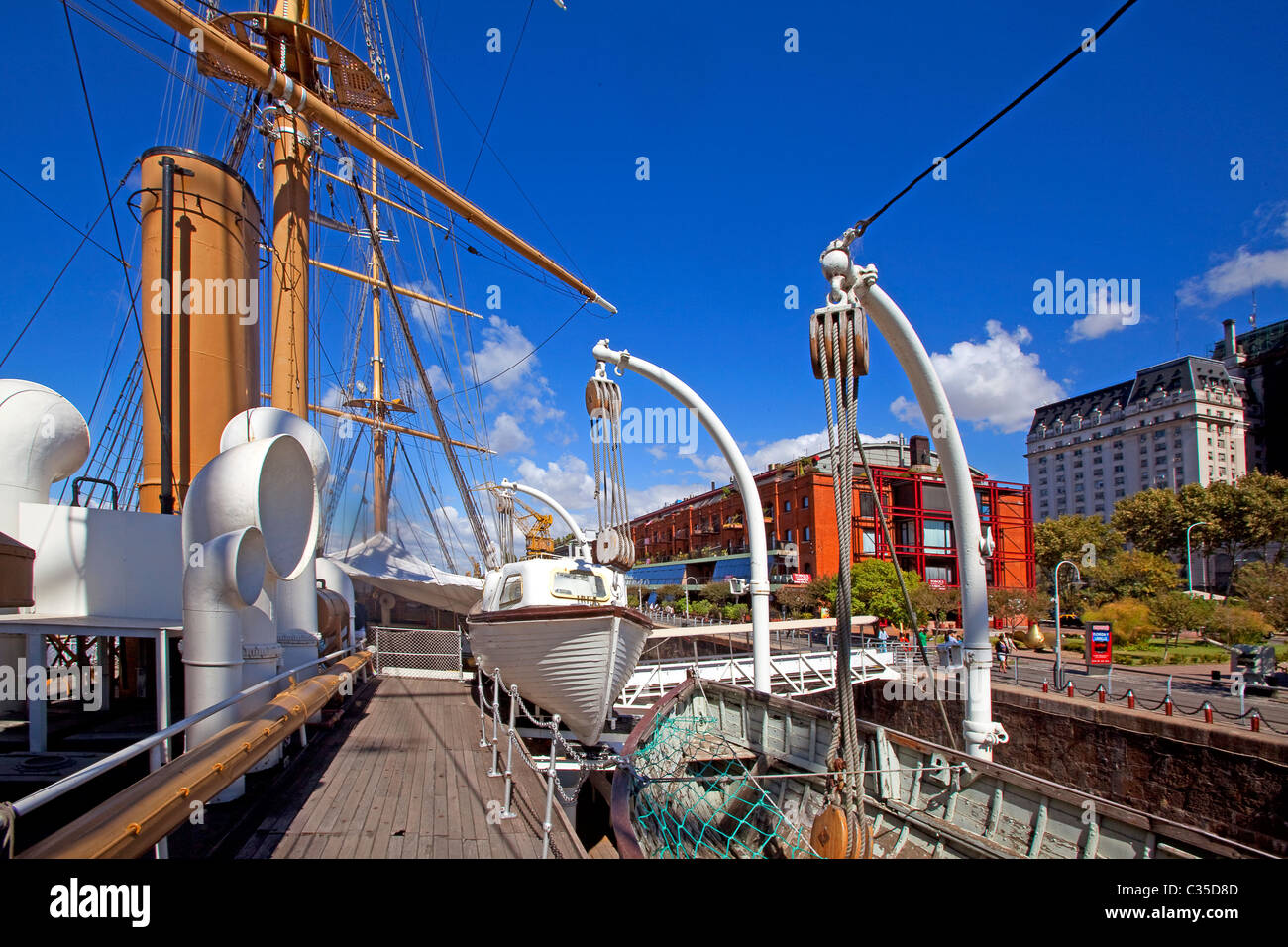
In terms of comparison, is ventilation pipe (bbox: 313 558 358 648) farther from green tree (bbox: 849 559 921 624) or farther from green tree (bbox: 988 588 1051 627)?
Result: green tree (bbox: 988 588 1051 627)

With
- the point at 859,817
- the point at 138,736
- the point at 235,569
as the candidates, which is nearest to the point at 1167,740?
the point at 859,817

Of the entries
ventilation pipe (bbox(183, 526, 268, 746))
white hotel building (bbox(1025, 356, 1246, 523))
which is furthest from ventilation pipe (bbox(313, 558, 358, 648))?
white hotel building (bbox(1025, 356, 1246, 523))

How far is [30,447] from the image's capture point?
8.82 m

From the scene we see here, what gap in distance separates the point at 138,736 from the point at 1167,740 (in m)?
16.1

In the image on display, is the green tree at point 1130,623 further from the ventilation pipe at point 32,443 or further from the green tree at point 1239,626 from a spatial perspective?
the ventilation pipe at point 32,443

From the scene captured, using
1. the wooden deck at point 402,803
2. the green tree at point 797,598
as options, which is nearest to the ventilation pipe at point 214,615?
the wooden deck at point 402,803

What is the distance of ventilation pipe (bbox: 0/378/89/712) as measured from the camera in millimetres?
8609

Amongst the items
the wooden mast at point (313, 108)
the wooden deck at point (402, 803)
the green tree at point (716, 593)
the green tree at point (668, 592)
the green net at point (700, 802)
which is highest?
the wooden mast at point (313, 108)

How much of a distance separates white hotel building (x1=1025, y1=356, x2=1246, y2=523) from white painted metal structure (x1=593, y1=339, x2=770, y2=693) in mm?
103177

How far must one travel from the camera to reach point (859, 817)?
14.9ft

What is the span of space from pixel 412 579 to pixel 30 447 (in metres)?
11.6

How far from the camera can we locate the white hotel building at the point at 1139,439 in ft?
294

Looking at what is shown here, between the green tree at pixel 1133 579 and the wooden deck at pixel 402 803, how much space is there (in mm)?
37400
